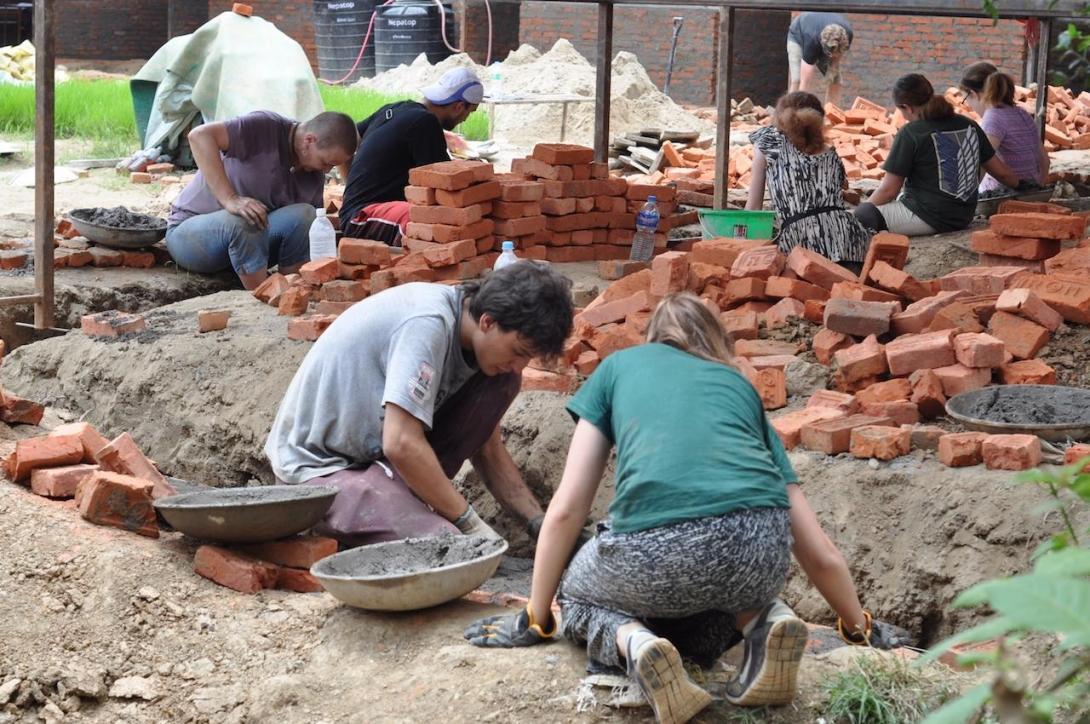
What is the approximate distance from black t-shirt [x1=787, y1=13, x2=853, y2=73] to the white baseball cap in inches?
311

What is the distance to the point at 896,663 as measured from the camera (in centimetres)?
326

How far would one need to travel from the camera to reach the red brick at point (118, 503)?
14.3ft

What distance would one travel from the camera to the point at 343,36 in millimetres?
20250

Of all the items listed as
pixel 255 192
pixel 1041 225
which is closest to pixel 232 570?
pixel 255 192

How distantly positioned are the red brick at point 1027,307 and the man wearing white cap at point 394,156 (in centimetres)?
343

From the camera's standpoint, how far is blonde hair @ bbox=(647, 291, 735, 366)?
3.31 meters

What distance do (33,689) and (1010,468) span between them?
10.2ft

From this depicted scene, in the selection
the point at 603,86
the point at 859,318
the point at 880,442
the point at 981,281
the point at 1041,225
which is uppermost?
the point at 603,86

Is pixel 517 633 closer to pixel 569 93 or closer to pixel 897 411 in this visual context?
pixel 897 411

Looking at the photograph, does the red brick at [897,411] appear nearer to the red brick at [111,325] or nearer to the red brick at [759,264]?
the red brick at [759,264]

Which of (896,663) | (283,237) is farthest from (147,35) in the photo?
(896,663)

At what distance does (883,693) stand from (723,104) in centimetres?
666

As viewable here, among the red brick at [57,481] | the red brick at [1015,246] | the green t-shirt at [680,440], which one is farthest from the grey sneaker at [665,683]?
the red brick at [1015,246]

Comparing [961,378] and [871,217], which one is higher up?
[871,217]
